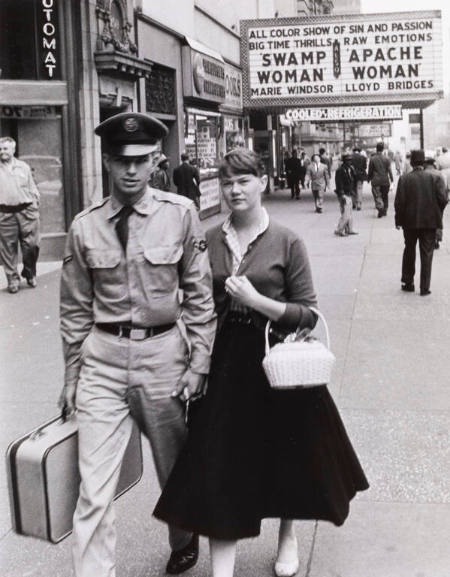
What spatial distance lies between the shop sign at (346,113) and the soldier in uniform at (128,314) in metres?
25.8

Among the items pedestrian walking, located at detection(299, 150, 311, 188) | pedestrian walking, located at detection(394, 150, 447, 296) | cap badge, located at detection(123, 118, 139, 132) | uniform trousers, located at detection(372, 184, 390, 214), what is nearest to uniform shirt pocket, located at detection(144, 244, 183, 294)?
cap badge, located at detection(123, 118, 139, 132)

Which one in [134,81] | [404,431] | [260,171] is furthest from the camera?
[134,81]

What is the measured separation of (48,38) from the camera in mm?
15133

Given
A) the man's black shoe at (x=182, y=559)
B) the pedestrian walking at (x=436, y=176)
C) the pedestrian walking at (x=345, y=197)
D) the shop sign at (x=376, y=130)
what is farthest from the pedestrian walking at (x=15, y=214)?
the shop sign at (x=376, y=130)

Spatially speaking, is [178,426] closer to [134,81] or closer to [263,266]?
[263,266]

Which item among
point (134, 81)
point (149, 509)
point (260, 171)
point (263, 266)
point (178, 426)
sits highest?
point (134, 81)

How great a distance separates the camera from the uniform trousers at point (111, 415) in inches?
133

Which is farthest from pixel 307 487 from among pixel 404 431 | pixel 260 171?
pixel 404 431

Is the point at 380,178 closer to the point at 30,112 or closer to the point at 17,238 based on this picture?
the point at 30,112

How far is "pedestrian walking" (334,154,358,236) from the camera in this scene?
18375 millimetres

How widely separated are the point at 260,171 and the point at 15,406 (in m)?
3.58

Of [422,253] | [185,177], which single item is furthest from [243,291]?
[185,177]

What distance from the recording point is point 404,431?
5.89 metres

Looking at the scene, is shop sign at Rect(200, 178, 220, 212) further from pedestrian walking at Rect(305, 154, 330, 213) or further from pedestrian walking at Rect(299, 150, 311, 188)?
pedestrian walking at Rect(299, 150, 311, 188)
